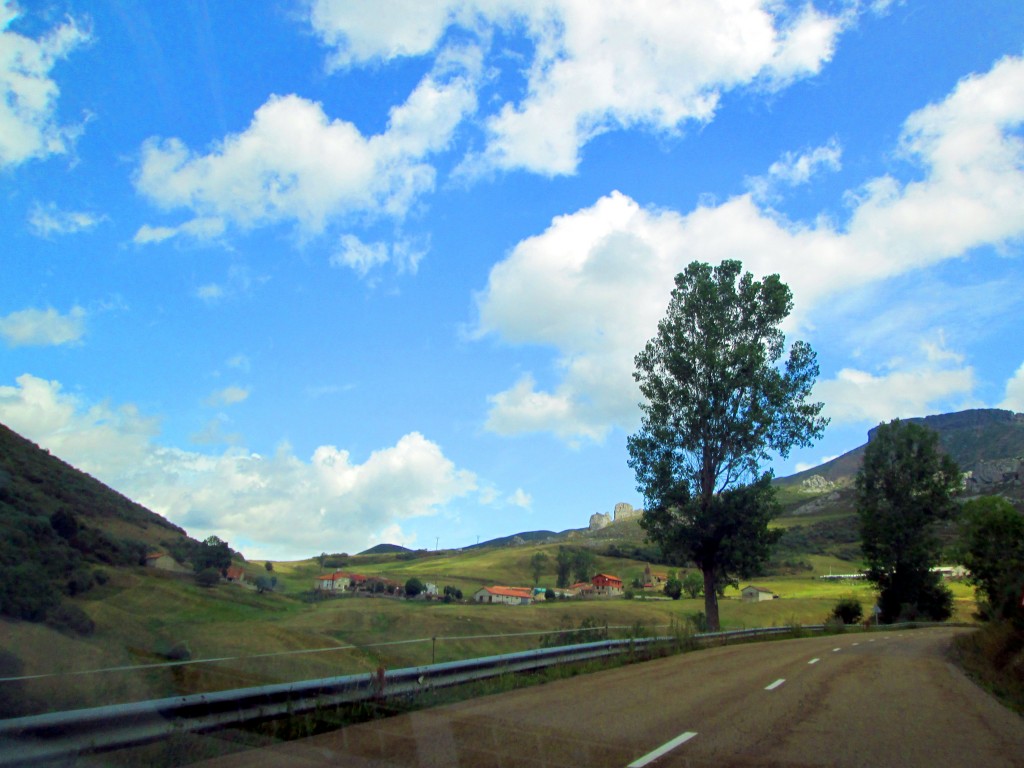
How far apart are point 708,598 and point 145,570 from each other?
2630 cm

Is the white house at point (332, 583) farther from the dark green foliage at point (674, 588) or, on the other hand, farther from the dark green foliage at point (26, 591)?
the dark green foliage at point (674, 588)

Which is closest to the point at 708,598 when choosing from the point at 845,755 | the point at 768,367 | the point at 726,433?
the point at 726,433

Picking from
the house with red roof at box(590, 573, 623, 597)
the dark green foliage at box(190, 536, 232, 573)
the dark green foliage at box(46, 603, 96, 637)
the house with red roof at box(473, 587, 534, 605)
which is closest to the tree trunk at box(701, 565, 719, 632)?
the house with red roof at box(473, 587, 534, 605)

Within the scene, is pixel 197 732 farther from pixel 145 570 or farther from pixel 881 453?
pixel 881 453

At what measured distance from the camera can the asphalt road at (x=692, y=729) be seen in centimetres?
742

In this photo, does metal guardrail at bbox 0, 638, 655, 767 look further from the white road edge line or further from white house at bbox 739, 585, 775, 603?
white house at bbox 739, 585, 775, 603

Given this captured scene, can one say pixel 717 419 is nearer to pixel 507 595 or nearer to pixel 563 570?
pixel 507 595

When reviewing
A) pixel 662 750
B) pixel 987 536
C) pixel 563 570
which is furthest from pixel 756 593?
pixel 662 750

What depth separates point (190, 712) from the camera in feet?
24.4

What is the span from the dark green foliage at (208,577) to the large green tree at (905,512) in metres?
52.6

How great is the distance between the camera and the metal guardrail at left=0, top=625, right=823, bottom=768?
5977mm

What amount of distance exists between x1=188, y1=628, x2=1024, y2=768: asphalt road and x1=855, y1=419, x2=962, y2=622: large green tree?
42942mm

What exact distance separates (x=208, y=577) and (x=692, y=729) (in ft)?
25.0

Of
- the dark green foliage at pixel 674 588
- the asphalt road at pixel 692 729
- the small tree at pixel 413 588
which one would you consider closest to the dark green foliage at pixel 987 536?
the dark green foliage at pixel 674 588
